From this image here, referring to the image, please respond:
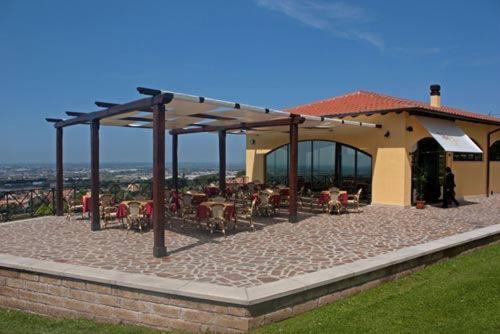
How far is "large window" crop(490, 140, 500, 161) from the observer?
21734mm

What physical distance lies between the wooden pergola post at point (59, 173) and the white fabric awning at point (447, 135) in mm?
13635

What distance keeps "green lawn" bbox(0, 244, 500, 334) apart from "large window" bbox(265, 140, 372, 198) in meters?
9.89

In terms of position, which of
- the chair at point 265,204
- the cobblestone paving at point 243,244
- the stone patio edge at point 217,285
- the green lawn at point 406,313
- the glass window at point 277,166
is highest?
the glass window at point 277,166

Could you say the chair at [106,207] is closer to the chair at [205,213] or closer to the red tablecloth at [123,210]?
the red tablecloth at [123,210]

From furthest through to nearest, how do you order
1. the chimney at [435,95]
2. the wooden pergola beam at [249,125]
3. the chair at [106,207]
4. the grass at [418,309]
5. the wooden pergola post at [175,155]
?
the chimney at [435,95] < the wooden pergola post at [175,155] < the wooden pergola beam at [249,125] < the chair at [106,207] < the grass at [418,309]

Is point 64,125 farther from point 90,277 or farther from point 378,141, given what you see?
point 378,141

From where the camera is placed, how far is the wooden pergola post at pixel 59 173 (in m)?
14.0

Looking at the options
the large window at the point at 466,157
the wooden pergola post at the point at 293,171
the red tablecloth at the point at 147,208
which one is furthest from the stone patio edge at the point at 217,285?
the large window at the point at 466,157

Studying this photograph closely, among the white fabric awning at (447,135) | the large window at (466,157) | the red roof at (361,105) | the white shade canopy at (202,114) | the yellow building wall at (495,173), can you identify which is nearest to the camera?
the white shade canopy at (202,114)

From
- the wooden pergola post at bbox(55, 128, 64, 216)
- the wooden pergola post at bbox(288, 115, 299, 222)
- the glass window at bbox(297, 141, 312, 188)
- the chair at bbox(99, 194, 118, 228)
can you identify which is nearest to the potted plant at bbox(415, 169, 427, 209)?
the glass window at bbox(297, 141, 312, 188)

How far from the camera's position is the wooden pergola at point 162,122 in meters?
8.56

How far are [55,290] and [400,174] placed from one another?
43.2 feet

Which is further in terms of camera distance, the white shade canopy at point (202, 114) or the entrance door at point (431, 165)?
the entrance door at point (431, 165)

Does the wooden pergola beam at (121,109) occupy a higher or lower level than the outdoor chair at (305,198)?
higher
